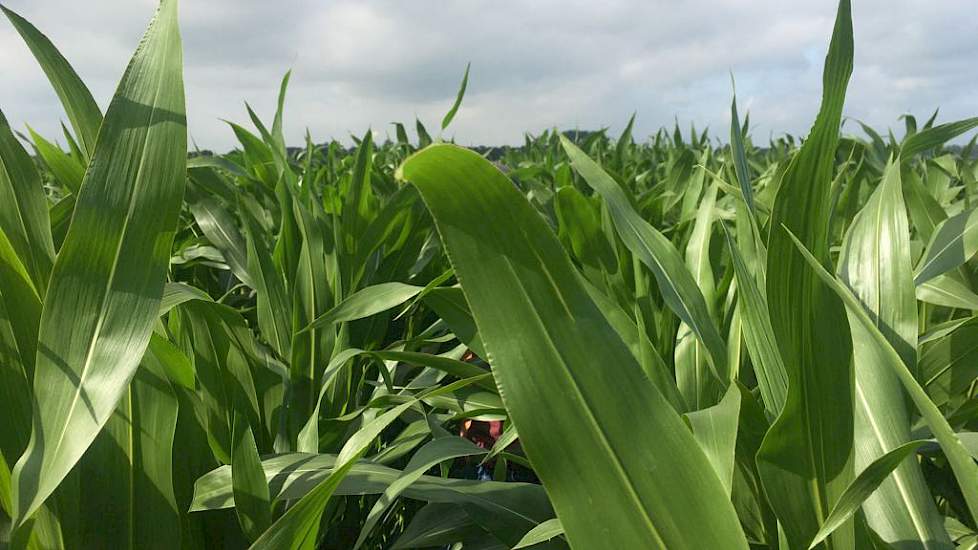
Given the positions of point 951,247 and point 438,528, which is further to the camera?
point 951,247

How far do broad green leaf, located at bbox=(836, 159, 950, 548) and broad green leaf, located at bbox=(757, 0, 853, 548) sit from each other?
4cm

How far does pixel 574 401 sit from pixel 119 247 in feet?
0.89

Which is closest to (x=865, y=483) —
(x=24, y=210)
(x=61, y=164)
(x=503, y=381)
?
(x=503, y=381)

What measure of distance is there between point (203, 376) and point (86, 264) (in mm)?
227

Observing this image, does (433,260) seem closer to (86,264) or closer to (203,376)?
(203,376)

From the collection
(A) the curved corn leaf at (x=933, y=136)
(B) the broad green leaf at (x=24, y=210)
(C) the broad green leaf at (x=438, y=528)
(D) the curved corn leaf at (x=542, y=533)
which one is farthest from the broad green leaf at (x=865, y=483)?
(A) the curved corn leaf at (x=933, y=136)

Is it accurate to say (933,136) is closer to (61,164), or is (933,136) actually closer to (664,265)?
(664,265)

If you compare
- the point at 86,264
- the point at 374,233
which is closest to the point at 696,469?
the point at 86,264

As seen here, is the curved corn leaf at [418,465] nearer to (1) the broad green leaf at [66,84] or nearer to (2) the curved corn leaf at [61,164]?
(1) the broad green leaf at [66,84]

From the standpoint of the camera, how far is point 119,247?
1.33 ft

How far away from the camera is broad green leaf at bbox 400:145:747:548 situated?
31 cm

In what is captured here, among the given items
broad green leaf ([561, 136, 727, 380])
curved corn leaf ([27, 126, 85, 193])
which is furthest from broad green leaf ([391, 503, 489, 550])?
curved corn leaf ([27, 126, 85, 193])

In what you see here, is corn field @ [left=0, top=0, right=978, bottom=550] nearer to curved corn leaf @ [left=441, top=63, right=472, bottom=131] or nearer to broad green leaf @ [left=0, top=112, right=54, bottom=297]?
broad green leaf @ [left=0, top=112, right=54, bottom=297]

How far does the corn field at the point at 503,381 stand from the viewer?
1.07 feet
